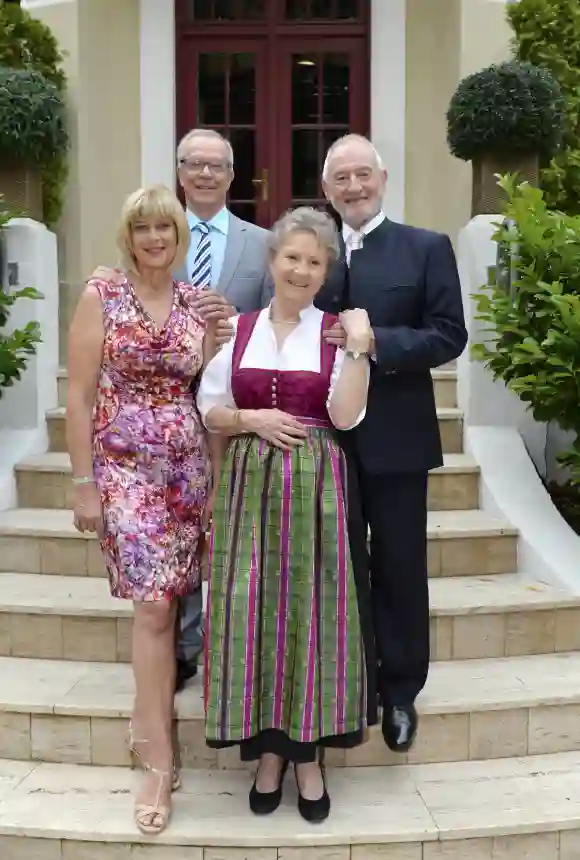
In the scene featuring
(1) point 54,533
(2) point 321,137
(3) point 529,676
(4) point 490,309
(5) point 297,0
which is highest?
(5) point 297,0

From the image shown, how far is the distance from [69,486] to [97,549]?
19.0 inches

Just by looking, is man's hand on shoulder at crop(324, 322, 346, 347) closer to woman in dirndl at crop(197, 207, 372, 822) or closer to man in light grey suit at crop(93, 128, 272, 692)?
woman in dirndl at crop(197, 207, 372, 822)

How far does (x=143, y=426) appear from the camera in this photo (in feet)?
7.22

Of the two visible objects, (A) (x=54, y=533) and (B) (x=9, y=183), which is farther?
(B) (x=9, y=183)

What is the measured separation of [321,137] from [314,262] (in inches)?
163

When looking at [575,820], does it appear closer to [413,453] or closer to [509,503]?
[413,453]

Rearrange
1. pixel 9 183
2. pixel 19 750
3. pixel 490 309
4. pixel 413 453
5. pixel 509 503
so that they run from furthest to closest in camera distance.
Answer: pixel 9 183 → pixel 509 503 → pixel 490 309 → pixel 19 750 → pixel 413 453

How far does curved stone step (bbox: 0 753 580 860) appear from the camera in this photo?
2.26 meters

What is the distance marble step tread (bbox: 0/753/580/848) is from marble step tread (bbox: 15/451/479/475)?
151cm

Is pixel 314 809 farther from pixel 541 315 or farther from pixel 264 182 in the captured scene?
pixel 264 182

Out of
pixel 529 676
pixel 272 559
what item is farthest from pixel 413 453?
pixel 529 676

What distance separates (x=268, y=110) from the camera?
5863 millimetres

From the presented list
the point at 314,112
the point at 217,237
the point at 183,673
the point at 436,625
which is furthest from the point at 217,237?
the point at 314,112

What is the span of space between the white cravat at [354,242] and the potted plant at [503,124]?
2.13 meters
